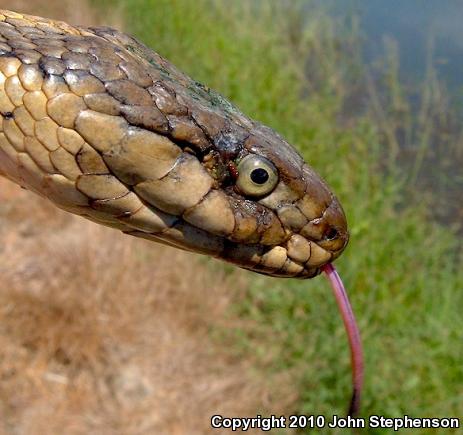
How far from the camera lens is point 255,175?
1.42 metres

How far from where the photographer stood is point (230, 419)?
3.04 m

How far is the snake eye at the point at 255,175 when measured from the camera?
142 centimetres

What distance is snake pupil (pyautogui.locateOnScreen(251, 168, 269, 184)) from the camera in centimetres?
142

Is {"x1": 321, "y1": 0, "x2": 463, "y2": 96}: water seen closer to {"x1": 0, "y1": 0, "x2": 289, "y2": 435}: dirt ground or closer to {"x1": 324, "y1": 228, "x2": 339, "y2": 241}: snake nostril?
{"x1": 0, "y1": 0, "x2": 289, "y2": 435}: dirt ground

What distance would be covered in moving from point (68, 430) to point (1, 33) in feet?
6.43

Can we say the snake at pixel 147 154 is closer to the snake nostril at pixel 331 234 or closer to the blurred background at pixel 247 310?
the snake nostril at pixel 331 234

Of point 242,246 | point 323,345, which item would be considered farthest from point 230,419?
point 242,246

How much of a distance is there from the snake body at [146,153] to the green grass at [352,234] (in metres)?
1.62

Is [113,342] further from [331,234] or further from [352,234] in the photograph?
[331,234]

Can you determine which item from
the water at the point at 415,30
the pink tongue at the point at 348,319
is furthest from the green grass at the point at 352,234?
the pink tongue at the point at 348,319

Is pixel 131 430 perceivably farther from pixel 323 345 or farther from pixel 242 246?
pixel 242 246

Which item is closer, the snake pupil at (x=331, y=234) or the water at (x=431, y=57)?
the snake pupil at (x=331, y=234)

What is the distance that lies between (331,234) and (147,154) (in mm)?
448

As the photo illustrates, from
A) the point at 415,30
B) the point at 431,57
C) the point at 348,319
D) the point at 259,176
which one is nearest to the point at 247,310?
the point at 348,319
